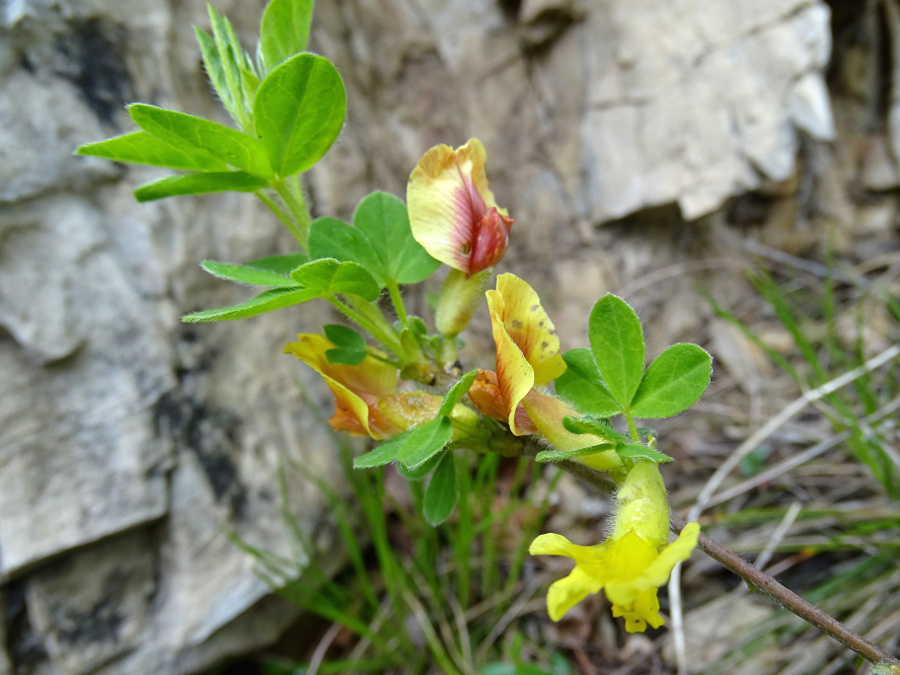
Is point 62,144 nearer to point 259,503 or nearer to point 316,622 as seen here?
point 259,503

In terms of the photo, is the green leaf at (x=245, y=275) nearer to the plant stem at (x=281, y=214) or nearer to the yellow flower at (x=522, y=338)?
the plant stem at (x=281, y=214)

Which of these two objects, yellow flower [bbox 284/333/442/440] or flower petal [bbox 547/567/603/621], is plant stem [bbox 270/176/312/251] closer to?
yellow flower [bbox 284/333/442/440]

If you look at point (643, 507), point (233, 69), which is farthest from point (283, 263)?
point (643, 507)

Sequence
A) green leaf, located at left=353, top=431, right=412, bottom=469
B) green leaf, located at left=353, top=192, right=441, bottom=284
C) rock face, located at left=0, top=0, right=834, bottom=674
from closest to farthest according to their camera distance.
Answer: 1. green leaf, located at left=353, top=431, right=412, bottom=469
2. green leaf, located at left=353, top=192, right=441, bottom=284
3. rock face, located at left=0, top=0, right=834, bottom=674

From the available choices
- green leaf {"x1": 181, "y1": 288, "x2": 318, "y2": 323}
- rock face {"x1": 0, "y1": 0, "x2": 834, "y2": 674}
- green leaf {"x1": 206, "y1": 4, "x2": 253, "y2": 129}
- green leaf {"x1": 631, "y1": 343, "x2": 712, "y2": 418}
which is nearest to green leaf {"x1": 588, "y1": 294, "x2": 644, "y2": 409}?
green leaf {"x1": 631, "y1": 343, "x2": 712, "y2": 418}

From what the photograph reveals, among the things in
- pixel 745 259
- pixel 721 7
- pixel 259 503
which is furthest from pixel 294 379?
pixel 721 7

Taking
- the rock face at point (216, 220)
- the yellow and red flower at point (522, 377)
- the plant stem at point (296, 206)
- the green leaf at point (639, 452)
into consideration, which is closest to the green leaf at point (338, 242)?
the plant stem at point (296, 206)

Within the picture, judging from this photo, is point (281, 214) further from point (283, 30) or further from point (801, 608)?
point (801, 608)
